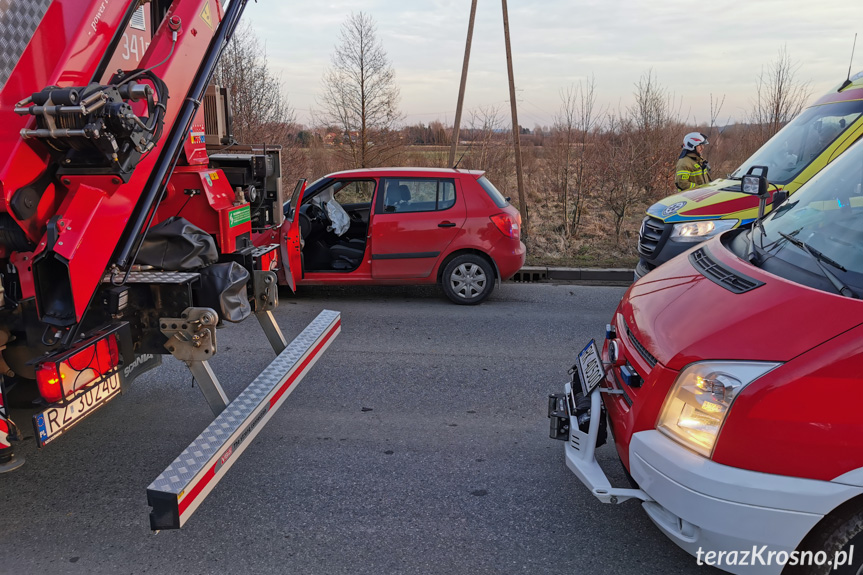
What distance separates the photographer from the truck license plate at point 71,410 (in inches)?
109

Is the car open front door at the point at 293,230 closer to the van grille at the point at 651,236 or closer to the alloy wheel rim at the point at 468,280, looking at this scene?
the alloy wheel rim at the point at 468,280

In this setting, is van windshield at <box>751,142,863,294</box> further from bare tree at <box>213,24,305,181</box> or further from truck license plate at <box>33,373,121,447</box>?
bare tree at <box>213,24,305,181</box>

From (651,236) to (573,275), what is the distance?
8.44 feet

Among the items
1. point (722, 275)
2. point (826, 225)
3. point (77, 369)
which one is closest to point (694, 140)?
point (826, 225)

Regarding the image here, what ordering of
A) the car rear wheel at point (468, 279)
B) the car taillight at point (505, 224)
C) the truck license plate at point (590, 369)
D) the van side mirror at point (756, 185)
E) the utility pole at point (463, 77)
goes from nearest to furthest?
the truck license plate at point (590, 369) < the van side mirror at point (756, 185) < the car taillight at point (505, 224) < the car rear wheel at point (468, 279) < the utility pole at point (463, 77)

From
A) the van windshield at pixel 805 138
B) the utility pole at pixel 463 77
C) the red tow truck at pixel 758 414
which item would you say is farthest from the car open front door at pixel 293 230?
the utility pole at pixel 463 77

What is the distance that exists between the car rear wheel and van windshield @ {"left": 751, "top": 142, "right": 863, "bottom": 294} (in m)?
4.51

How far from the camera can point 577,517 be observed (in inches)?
131

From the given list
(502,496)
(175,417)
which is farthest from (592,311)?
(175,417)

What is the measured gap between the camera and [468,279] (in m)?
7.84

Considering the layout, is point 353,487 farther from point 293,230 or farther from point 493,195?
point 493,195

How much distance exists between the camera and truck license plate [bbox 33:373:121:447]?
2.77 metres

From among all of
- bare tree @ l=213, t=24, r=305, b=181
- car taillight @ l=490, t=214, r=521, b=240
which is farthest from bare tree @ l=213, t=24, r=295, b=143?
car taillight @ l=490, t=214, r=521, b=240

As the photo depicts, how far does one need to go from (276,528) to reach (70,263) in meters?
1.69
